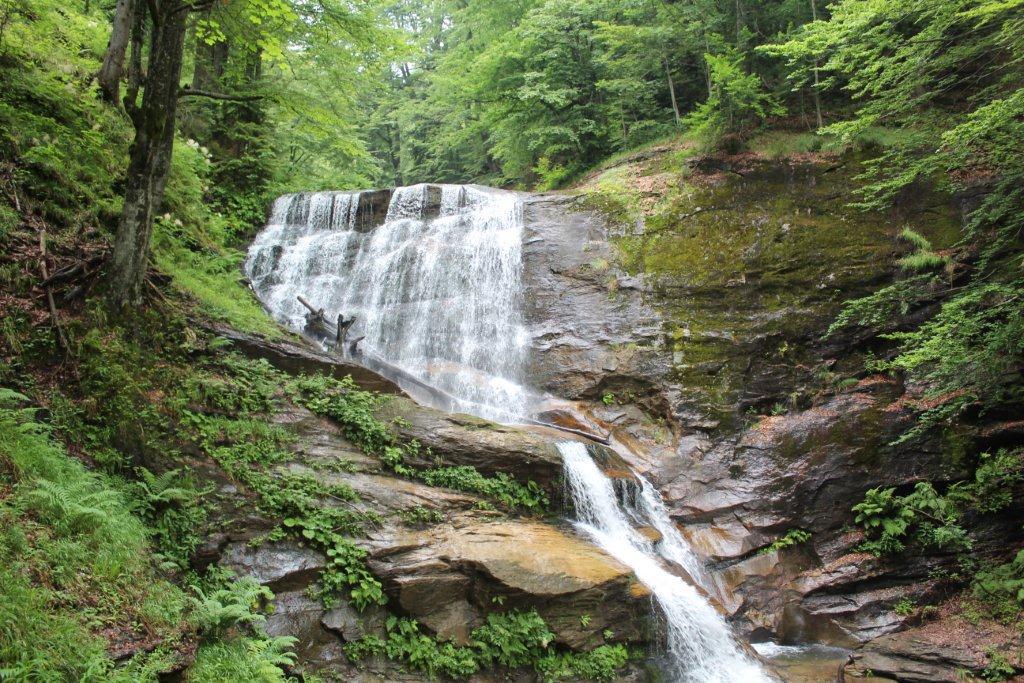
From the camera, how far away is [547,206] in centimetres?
1496

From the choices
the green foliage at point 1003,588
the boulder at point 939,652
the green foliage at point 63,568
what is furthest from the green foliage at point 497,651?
the green foliage at point 1003,588

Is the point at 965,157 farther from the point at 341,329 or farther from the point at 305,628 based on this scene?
the point at 341,329

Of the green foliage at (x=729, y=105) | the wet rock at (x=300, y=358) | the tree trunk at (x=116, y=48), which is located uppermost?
the green foliage at (x=729, y=105)

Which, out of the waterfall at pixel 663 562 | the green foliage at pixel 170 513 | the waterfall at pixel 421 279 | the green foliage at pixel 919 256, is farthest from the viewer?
the waterfall at pixel 421 279

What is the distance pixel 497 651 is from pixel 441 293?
9.09m

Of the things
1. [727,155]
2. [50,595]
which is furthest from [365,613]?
[727,155]

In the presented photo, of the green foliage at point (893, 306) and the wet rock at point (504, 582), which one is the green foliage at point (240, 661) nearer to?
the wet rock at point (504, 582)

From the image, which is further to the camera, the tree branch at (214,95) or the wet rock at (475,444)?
the wet rock at (475,444)

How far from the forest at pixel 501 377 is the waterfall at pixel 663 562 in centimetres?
7

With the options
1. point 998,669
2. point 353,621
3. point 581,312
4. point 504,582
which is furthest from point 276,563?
point 581,312

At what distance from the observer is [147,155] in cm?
607

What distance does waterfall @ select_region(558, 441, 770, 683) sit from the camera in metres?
6.99

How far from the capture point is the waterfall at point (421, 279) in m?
12.5

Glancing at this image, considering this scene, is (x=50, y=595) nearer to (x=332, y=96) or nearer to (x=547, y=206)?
(x=547, y=206)
